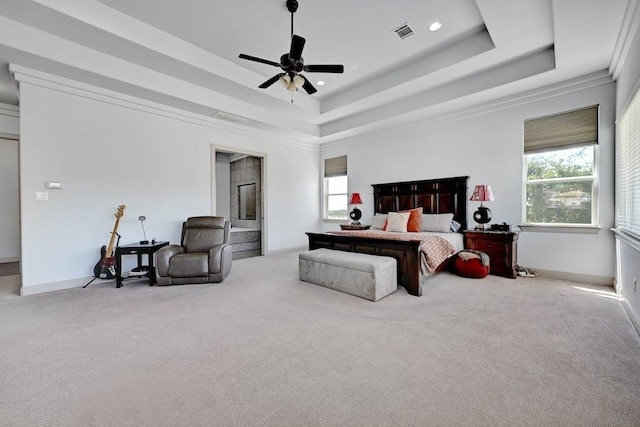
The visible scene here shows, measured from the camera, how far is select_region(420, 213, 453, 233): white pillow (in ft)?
15.8

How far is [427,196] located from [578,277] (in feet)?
8.42

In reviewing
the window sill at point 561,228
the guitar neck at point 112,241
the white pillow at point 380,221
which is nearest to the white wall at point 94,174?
the guitar neck at point 112,241

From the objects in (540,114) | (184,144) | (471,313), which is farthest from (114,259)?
(540,114)

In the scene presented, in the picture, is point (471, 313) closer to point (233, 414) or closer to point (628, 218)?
point (628, 218)

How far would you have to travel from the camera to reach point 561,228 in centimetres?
405

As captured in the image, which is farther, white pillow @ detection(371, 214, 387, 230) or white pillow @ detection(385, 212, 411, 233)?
white pillow @ detection(371, 214, 387, 230)

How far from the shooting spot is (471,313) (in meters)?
2.78

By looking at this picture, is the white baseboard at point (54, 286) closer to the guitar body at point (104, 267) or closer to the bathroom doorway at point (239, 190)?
the guitar body at point (104, 267)

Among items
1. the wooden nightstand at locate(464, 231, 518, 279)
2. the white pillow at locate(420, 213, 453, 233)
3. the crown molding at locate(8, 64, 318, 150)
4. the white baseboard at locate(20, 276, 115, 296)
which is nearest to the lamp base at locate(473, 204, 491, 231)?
the wooden nightstand at locate(464, 231, 518, 279)

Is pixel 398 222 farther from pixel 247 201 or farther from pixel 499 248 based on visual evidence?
pixel 247 201

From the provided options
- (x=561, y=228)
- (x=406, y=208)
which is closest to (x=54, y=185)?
(x=406, y=208)

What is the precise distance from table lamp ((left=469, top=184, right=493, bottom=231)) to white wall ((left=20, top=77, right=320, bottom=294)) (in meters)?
4.86

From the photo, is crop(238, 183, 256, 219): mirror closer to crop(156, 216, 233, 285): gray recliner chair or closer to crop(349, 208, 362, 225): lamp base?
crop(349, 208, 362, 225): lamp base

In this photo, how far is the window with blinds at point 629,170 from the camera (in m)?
2.66
